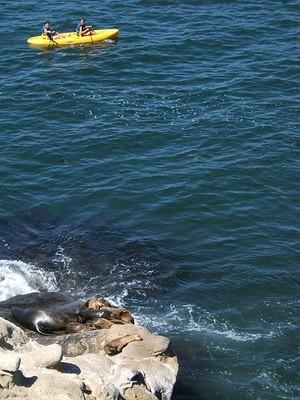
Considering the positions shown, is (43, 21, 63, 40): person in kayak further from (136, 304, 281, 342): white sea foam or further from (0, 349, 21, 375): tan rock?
(0, 349, 21, 375): tan rock

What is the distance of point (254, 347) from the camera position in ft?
77.3

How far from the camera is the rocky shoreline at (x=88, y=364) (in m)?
17.0

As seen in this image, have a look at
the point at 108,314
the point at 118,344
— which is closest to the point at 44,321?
the point at 108,314

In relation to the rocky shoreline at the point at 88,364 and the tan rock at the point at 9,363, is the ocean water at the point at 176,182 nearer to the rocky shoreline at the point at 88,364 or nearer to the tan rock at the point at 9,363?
the rocky shoreline at the point at 88,364

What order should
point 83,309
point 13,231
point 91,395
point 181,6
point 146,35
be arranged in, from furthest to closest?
point 181,6, point 146,35, point 13,231, point 83,309, point 91,395

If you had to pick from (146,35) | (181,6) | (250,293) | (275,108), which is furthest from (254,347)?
(181,6)

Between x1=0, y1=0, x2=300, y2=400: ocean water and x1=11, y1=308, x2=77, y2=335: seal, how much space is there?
135 inches

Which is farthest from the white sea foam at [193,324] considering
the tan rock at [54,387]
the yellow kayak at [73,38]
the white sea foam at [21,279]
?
the yellow kayak at [73,38]

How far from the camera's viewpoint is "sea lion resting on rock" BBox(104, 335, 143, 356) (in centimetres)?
1994

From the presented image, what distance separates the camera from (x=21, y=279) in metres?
27.1

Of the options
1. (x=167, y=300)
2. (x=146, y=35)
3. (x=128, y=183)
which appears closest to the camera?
(x=167, y=300)

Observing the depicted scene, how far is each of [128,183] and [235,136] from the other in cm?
528

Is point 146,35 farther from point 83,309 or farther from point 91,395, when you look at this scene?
point 91,395

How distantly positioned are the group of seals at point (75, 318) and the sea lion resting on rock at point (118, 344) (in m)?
1.49
